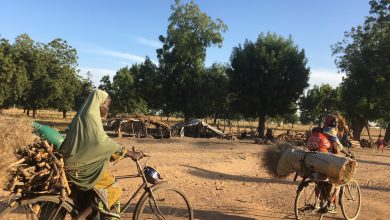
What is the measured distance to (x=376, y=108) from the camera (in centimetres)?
3669

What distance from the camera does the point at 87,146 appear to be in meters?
4.39

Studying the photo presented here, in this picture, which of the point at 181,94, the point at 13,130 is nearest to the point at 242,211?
the point at 13,130

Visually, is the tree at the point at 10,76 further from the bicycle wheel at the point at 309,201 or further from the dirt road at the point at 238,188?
the bicycle wheel at the point at 309,201

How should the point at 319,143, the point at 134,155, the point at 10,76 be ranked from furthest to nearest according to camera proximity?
the point at 10,76 → the point at 319,143 → the point at 134,155

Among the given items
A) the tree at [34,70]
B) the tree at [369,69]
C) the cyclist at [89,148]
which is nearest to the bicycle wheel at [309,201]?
the cyclist at [89,148]

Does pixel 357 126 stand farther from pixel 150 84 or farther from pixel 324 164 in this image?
pixel 324 164

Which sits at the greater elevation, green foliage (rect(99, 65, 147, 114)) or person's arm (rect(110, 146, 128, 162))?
green foliage (rect(99, 65, 147, 114))

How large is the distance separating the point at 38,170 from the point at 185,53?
3957 centimetres

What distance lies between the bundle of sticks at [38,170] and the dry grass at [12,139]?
0.07 meters

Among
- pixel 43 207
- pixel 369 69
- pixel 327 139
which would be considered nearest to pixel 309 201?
pixel 327 139

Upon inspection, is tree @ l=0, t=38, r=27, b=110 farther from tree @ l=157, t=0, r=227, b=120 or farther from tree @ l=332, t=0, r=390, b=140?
tree @ l=332, t=0, r=390, b=140

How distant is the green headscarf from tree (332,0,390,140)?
33298 millimetres

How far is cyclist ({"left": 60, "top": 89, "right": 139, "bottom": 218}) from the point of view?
4.35 m

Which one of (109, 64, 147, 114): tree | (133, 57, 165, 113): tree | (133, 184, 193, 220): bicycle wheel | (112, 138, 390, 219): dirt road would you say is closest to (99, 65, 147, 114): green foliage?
(109, 64, 147, 114): tree
